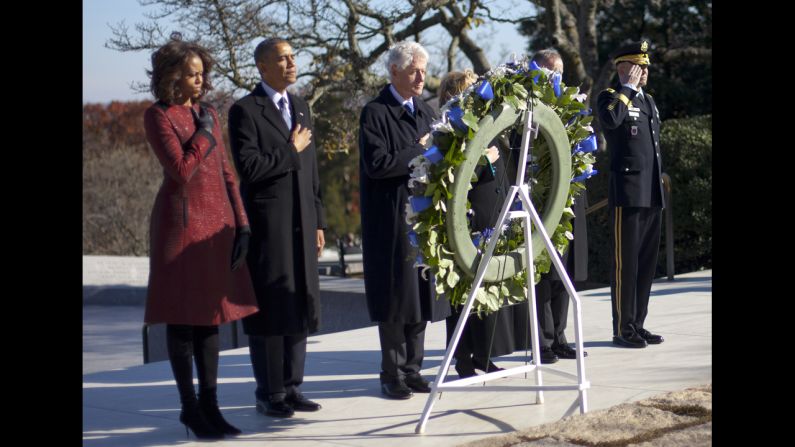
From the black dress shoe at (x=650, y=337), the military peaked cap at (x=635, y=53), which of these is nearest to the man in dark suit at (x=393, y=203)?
the military peaked cap at (x=635, y=53)

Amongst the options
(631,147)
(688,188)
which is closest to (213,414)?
(631,147)

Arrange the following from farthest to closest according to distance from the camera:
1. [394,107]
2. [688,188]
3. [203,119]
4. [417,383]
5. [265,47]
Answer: [688,188], [417,383], [394,107], [265,47], [203,119]

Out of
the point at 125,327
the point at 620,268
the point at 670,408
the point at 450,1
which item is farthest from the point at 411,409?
the point at 125,327

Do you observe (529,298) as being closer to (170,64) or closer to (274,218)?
(274,218)

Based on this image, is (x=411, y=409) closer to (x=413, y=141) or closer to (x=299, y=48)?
(x=413, y=141)

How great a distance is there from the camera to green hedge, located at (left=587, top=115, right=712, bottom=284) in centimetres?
1348

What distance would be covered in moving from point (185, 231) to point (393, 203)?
52.7 inches

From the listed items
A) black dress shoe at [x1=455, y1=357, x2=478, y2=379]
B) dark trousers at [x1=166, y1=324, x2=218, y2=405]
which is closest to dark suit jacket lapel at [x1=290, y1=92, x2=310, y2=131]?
dark trousers at [x1=166, y1=324, x2=218, y2=405]

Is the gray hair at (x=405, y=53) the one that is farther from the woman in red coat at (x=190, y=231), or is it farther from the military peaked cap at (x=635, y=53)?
the military peaked cap at (x=635, y=53)

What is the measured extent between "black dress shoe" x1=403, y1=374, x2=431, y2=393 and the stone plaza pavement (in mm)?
115

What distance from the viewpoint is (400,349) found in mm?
6141

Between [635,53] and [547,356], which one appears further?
[635,53]

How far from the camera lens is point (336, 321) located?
13117 millimetres
